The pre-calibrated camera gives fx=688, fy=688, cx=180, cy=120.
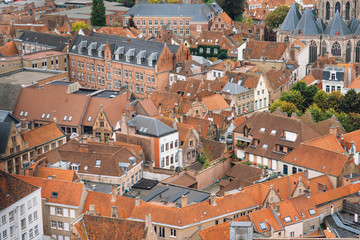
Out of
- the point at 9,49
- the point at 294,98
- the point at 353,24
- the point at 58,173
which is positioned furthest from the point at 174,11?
the point at 58,173

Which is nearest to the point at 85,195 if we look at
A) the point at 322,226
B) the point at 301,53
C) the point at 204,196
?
the point at 204,196

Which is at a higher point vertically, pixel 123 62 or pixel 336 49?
pixel 123 62

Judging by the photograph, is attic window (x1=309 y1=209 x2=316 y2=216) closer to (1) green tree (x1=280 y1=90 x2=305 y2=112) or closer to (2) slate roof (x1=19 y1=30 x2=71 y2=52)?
(1) green tree (x1=280 y1=90 x2=305 y2=112)

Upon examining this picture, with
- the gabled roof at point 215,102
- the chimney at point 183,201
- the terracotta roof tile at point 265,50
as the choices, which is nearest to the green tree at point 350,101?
the gabled roof at point 215,102

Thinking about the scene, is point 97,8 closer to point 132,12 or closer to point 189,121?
point 132,12

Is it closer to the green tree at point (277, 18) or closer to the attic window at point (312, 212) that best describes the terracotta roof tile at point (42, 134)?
the attic window at point (312, 212)

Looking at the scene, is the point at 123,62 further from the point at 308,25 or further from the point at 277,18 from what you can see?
the point at 277,18
